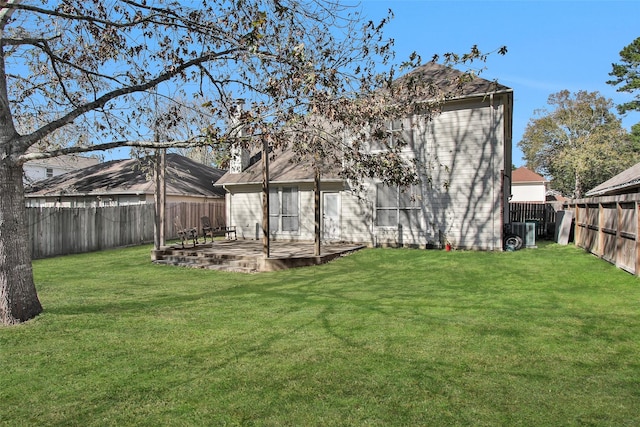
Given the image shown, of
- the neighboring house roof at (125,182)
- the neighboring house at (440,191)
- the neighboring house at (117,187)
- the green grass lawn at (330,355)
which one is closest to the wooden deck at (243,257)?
the neighboring house at (440,191)

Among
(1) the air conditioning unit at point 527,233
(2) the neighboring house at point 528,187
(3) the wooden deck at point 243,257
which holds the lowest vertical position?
(3) the wooden deck at point 243,257

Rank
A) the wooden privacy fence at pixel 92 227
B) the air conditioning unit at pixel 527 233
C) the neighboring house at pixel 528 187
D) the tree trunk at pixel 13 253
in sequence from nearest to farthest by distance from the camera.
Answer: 1. the tree trunk at pixel 13 253
2. the wooden privacy fence at pixel 92 227
3. the air conditioning unit at pixel 527 233
4. the neighboring house at pixel 528 187

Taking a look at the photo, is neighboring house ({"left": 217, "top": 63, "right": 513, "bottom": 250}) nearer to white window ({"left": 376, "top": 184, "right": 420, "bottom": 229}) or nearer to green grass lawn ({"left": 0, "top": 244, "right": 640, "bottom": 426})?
white window ({"left": 376, "top": 184, "right": 420, "bottom": 229})

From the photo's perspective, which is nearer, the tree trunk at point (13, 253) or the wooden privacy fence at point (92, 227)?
the tree trunk at point (13, 253)

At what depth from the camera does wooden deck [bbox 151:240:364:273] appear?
1159 centimetres

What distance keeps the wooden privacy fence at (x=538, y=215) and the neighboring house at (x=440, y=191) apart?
535cm

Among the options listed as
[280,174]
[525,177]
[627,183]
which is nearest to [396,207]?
[280,174]

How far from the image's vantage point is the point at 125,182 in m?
22.1

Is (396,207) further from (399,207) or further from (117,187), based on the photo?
(117,187)

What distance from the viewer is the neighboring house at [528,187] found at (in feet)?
165

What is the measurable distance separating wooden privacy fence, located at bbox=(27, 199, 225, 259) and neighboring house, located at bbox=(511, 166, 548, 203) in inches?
1708

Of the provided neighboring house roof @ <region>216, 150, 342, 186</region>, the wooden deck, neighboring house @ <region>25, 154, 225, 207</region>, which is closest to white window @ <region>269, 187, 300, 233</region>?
neighboring house roof @ <region>216, 150, 342, 186</region>

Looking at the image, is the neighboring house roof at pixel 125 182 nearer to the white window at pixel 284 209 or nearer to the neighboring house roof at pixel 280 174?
the neighboring house roof at pixel 280 174

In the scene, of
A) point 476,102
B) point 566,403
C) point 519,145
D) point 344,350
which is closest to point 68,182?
point 476,102
